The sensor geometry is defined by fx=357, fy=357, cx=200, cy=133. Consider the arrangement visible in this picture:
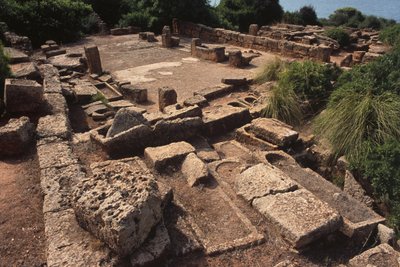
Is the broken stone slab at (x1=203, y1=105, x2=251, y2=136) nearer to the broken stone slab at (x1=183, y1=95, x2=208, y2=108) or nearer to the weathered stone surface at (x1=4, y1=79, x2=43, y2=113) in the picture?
the broken stone slab at (x1=183, y1=95, x2=208, y2=108)

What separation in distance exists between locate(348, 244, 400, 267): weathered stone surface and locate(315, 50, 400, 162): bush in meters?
2.64

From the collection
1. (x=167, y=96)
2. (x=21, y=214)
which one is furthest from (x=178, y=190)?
(x=167, y=96)

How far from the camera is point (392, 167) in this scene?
18.7 feet

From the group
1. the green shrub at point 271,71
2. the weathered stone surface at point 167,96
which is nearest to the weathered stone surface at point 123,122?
the weathered stone surface at point 167,96

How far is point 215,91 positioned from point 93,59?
4821mm

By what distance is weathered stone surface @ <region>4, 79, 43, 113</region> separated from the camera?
257 inches

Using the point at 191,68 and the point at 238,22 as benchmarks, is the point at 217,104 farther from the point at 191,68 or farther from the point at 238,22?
the point at 238,22

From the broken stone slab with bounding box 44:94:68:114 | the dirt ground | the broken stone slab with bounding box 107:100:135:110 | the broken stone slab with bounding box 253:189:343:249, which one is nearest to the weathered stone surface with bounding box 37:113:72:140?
the broken stone slab with bounding box 44:94:68:114

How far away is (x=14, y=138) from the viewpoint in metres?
5.53

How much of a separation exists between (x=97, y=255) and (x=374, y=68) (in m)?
6.75

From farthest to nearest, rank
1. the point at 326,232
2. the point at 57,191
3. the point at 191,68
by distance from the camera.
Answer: the point at 191,68 < the point at 57,191 < the point at 326,232

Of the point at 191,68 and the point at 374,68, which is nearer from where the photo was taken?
the point at 374,68

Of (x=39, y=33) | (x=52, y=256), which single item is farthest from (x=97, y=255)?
(x=39, y=33)

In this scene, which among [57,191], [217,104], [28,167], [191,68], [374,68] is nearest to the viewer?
[57,191]
